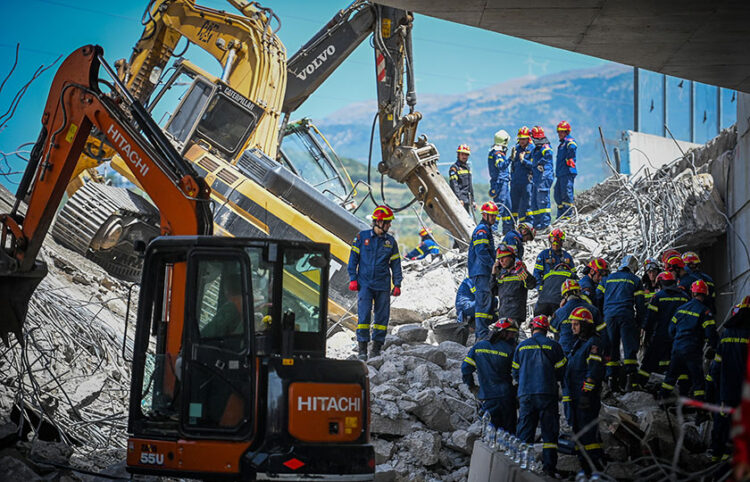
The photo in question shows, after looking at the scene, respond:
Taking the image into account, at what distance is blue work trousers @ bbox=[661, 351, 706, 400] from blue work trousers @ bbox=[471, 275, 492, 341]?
90.6 inches

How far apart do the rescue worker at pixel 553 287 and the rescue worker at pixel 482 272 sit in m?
0.67

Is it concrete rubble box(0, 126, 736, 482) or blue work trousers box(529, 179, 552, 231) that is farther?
blue work trousers box(529, 179, 552, 231)

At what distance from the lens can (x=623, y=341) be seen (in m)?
10.3

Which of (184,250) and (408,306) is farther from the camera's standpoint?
(408,306)

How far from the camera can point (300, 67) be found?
581 inches

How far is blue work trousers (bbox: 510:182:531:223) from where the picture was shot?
15.4 m

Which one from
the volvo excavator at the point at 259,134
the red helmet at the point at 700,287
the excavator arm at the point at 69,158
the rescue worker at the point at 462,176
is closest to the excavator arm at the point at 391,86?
the volvo excavator at the point at 259,134

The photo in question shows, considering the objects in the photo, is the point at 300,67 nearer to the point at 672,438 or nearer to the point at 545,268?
the point at 545,268

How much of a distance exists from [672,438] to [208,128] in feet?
26.2

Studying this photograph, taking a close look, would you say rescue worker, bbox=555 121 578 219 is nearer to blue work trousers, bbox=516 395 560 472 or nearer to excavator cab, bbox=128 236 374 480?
blue work trousers, bbox=516 395 560 472

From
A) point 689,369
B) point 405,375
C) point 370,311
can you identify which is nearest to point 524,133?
point 370,311

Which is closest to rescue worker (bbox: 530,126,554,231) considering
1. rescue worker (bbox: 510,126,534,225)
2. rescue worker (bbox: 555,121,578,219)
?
rescue worker (bbox: 510,126,534,225)

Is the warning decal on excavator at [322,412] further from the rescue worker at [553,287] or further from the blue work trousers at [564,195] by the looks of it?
the blue work trousers at [564,195]

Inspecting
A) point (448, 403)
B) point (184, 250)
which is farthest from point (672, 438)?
point (184, 250)
